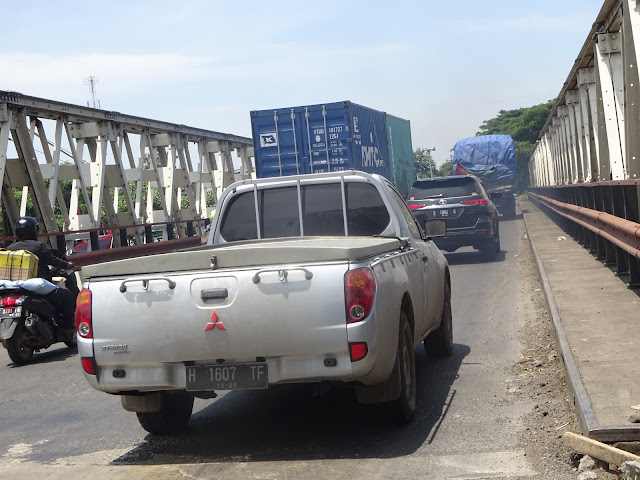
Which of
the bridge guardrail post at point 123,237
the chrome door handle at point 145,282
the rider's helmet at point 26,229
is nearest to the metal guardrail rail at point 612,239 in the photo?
the chrome door handle at point 145,282

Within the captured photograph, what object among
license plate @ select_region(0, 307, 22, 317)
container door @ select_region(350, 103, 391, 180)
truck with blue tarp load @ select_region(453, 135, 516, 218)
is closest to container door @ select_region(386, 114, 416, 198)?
container door @ select_region(350, 103, 391, 180)

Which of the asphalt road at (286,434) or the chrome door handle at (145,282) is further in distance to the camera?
the chrome door handle at (145,282)

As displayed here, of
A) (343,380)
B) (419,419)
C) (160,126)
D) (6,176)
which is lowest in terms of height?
(419,419)

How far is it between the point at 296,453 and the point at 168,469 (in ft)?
2.43

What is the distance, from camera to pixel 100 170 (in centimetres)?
1869

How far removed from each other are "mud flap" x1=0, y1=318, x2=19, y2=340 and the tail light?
5558mm

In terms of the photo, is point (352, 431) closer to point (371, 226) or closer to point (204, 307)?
point (204, 307)

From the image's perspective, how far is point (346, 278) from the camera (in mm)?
5316

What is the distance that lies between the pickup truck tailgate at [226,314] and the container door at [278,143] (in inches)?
731

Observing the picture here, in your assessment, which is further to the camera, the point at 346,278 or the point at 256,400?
the point at 256,400

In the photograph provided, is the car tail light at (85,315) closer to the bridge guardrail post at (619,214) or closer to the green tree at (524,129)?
the bridge guardrail post at (619,214)

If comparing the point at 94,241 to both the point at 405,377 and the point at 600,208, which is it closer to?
the point at 600,208

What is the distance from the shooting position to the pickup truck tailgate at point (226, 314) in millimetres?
5316

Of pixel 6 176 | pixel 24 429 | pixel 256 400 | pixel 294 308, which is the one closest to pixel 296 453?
pixel 294 308
